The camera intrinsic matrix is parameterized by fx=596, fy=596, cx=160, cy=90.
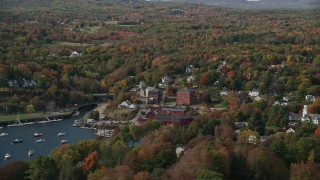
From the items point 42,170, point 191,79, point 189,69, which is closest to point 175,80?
point 191,79

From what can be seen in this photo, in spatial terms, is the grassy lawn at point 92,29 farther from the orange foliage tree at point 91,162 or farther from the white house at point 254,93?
the orange foliage tree at point 91,162

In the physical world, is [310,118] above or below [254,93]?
above

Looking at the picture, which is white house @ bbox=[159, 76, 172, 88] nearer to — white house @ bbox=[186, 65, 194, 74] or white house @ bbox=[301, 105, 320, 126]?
white house @ bbox=[186, 65, 194, 74]

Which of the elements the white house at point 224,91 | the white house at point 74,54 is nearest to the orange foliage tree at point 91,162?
the white house at point 224,91

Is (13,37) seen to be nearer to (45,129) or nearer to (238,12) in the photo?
(45,129)

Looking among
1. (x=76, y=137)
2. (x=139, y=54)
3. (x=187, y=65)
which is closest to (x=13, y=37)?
(x=139, y=54)

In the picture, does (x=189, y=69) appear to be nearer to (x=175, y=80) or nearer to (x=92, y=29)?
(x=175, y=80)
